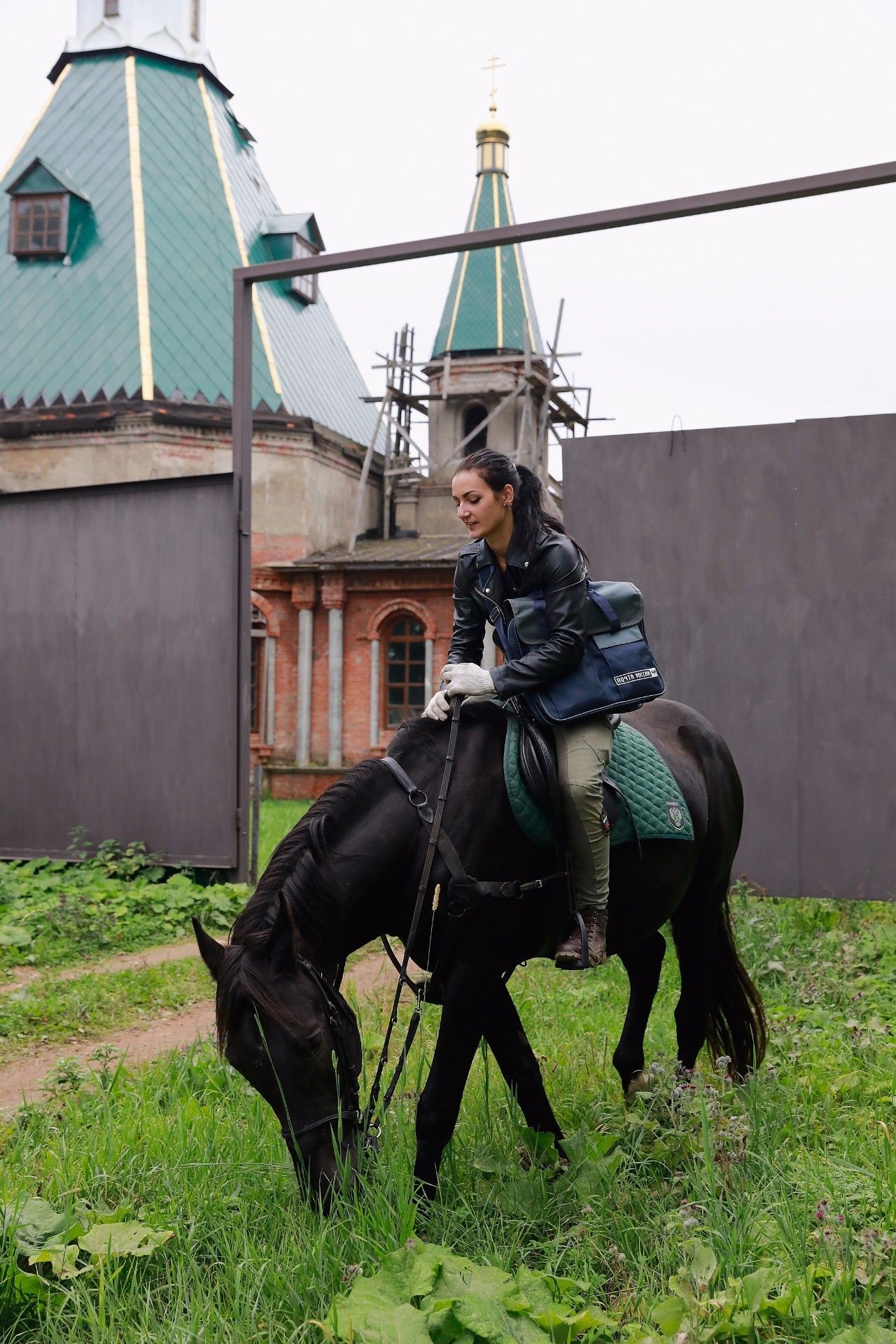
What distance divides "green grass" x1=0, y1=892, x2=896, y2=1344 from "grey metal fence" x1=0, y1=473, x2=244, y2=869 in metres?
4.69

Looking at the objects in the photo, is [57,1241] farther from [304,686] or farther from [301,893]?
[304,686]

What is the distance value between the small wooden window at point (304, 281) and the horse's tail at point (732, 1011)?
24159 millimetres

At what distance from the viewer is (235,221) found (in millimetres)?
25750

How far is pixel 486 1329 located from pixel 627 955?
2.15 m

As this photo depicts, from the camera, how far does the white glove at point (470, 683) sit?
348 cm

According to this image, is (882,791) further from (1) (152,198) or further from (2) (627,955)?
(1) (152,198)

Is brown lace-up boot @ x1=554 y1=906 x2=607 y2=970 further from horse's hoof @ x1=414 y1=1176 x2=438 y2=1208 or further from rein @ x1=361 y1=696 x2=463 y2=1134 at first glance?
horse's hoof @ x1=414 y1=1176 x2=438 y2=1208

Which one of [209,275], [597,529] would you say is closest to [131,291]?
Answer: [209,275]

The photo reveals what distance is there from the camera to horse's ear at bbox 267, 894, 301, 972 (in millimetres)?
2932

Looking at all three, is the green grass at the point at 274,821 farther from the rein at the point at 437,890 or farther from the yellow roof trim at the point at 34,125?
the yellow roof trim at the point at 34,125

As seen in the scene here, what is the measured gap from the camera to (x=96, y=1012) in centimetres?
621

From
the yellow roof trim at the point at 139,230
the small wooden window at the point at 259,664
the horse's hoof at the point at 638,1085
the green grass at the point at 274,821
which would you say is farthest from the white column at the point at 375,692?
the horse's hoof at the point at 638,1085

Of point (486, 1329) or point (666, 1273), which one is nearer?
point (486, 1329)

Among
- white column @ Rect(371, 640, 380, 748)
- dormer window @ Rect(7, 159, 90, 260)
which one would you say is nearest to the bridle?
white column @ Rect(371, 640, 380, 748)
